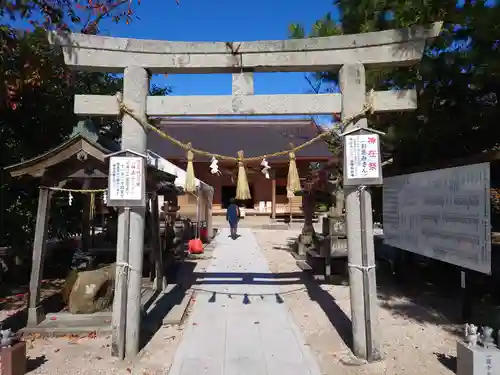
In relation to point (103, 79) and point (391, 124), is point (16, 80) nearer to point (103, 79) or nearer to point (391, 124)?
point (103, 79)

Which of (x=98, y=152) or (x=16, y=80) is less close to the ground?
(x=16, y=80)

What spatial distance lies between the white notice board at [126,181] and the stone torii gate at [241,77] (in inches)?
6.1

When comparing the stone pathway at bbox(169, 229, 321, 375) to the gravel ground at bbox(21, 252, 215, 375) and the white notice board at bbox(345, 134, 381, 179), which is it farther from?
the white notice board at bbox(345, 134, 381, 179)

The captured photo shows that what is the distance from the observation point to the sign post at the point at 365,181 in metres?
4.98

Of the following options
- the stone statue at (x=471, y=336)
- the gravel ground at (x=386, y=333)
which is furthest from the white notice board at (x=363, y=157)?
the gravel ground at (x=386, y=333)

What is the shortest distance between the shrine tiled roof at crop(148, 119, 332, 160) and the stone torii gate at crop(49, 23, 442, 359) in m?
19.1

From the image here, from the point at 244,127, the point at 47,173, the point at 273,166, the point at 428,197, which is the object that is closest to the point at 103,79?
the point at 47,173

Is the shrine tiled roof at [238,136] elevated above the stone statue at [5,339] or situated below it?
above

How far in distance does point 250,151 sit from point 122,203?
21.8 metres

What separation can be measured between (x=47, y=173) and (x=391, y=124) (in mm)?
6531

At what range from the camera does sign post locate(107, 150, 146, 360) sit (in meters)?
5.03

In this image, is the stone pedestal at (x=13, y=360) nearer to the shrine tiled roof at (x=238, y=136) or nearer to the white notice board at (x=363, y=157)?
the white notice board at (x=363, y=157)

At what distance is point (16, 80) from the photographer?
23.4 feet

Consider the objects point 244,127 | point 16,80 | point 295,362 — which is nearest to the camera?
point 295,362
